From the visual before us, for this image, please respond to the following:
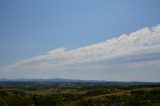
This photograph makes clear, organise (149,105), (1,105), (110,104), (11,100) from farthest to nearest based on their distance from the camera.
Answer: (110,104)
(149,105)
(11,100)
(1,105)

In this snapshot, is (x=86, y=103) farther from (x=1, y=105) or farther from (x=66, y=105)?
(x=1, y=105)

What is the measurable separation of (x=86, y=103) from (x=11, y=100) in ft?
154

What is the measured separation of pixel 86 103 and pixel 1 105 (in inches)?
2587

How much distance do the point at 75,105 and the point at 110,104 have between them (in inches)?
1247

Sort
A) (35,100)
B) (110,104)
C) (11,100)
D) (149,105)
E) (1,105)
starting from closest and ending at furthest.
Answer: (1,105) < (11,100) < (149,105) < (35,100) < (110,104)

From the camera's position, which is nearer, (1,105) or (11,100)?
(1,105)

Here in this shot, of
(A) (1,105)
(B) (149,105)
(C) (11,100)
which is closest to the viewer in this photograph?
(A) (1,105)

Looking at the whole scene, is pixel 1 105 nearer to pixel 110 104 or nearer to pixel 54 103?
pixel 54 103

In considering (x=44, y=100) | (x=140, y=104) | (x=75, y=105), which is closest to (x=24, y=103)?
(x=44, y=100)

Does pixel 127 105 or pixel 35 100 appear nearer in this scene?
pixel 127 105

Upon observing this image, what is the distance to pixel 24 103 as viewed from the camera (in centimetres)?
13988

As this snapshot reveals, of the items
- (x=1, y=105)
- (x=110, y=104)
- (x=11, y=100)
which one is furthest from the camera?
(x=110, y=104)

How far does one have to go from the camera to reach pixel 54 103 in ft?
511

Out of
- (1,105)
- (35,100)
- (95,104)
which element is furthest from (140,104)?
(1,105)
